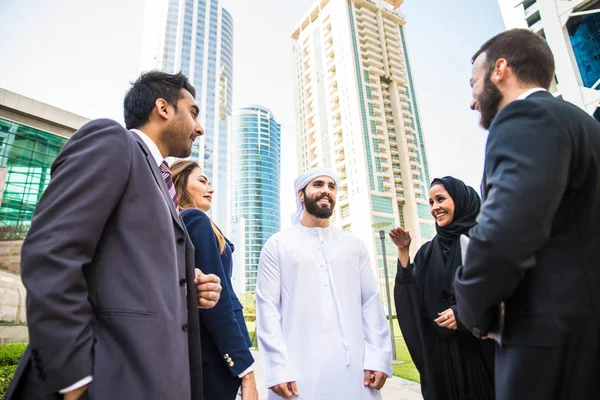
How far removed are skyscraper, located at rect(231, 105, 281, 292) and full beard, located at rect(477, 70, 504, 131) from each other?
9048cm

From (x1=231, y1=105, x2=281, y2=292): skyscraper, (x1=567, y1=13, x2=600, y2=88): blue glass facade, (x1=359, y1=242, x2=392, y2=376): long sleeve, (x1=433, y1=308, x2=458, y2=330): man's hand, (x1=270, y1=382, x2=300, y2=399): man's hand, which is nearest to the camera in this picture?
(x1=433, y1=308, x2=458, y2=330): man's hand

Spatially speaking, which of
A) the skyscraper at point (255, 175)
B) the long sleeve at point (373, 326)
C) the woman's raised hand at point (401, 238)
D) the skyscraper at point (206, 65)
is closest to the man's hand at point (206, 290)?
the long sleeve at point (373, 326)

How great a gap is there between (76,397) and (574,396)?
1483 mm

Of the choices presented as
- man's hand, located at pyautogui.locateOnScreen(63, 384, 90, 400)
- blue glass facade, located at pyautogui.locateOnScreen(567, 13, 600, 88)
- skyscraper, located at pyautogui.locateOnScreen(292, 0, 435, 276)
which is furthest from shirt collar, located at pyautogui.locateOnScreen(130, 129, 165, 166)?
skyscraper, located at pyautogui.locateOnScreen(292, 0, 435, 276)

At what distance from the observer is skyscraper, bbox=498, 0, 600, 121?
18.3m

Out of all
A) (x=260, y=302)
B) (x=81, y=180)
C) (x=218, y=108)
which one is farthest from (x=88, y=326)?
(x=218, y=108)

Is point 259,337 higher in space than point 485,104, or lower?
lower

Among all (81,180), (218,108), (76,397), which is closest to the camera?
(76,397)

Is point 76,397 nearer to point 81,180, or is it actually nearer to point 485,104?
point 81,180

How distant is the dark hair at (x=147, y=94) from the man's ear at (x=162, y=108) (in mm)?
17

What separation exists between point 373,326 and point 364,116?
5754 cm

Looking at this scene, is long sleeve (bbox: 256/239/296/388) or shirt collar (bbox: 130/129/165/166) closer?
shirt collar (bbox: 130/129/165/166)

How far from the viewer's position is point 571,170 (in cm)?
114

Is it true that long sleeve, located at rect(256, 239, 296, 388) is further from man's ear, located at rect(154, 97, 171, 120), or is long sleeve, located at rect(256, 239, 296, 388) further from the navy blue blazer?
man's ear, located at rect(154, 97, 171, 120)
